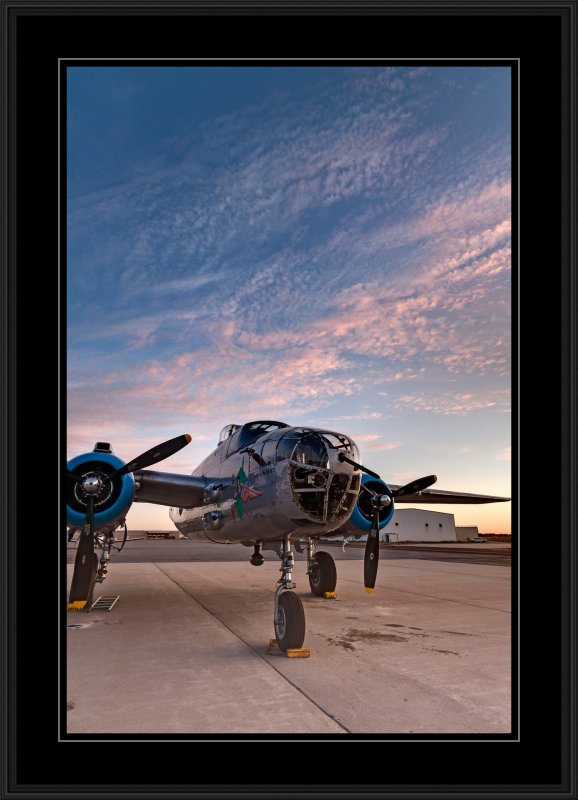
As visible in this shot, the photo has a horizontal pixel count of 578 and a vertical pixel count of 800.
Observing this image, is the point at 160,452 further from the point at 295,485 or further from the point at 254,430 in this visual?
the point at 295,485

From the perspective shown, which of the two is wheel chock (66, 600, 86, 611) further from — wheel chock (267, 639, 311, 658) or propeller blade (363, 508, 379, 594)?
propeller blade (363, 508, 379, 594)

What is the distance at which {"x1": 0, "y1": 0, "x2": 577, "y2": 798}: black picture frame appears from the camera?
10.9ft

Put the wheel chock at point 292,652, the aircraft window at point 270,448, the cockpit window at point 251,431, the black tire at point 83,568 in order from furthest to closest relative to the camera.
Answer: the cockpit window at point 251,431, the black tire at point 83,568, the aircraft window at point 270,448, the wheel chock at point 292,652

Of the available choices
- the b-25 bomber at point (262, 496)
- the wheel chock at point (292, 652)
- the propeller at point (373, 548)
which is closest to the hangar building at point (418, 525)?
the b-25 bomber at point (262, 496)

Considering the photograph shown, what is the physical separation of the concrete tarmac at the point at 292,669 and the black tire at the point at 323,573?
91cm

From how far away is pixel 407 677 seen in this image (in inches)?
278

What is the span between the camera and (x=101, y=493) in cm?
1218

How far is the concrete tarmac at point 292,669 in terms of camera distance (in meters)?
5.45

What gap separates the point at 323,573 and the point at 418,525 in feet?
222

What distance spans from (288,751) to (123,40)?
4.72 meters

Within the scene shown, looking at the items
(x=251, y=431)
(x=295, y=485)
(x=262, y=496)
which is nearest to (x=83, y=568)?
(x=262, y=496)

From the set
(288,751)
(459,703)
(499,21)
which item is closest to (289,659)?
(459,703)

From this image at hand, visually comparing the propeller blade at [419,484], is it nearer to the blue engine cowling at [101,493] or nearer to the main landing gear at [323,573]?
the main landing gear at [323,573]

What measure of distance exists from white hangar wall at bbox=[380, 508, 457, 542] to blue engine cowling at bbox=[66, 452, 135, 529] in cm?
6944
